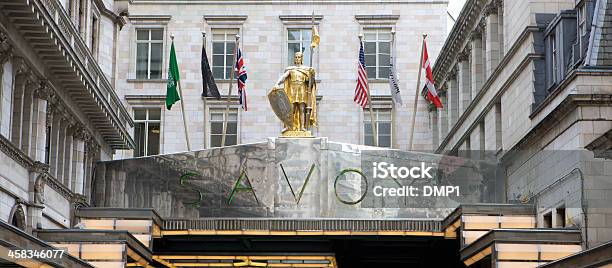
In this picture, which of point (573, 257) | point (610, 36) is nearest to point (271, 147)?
point (610, 36)

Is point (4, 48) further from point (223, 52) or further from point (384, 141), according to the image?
point (384, 141)

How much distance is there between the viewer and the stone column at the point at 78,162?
49000 mm

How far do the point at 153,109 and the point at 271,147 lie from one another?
82.6 ft

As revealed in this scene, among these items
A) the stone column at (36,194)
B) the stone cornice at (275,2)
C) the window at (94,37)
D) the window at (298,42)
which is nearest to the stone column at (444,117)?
the stone cornice at (275,2)

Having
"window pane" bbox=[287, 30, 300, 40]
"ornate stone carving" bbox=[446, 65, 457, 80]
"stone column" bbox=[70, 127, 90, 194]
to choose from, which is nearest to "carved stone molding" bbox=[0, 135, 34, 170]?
"stone column" bbox=[70, 127, 90, 194]

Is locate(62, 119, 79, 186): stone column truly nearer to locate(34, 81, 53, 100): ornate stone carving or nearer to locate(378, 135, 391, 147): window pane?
locate(34, 81, 53, 100): ornate stone carving

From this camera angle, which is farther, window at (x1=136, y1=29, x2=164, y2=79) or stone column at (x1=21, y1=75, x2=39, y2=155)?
window at (x1=136, y1=29, x2=164, y2=79)

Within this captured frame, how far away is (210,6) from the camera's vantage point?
7388cm

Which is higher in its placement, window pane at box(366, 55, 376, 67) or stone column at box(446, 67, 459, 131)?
window pane at box(366, 55, 376, 67)

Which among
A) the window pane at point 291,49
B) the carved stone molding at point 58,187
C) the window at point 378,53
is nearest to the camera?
the carved stone molding at point 58,187

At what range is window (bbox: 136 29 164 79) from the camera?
240 ft

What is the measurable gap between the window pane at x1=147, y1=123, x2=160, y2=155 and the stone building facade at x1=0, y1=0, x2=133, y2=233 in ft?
54.6

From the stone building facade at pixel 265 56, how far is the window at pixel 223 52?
2.1 inches

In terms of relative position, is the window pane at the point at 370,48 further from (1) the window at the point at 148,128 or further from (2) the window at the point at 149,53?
(1) the window at the point at 148,128
